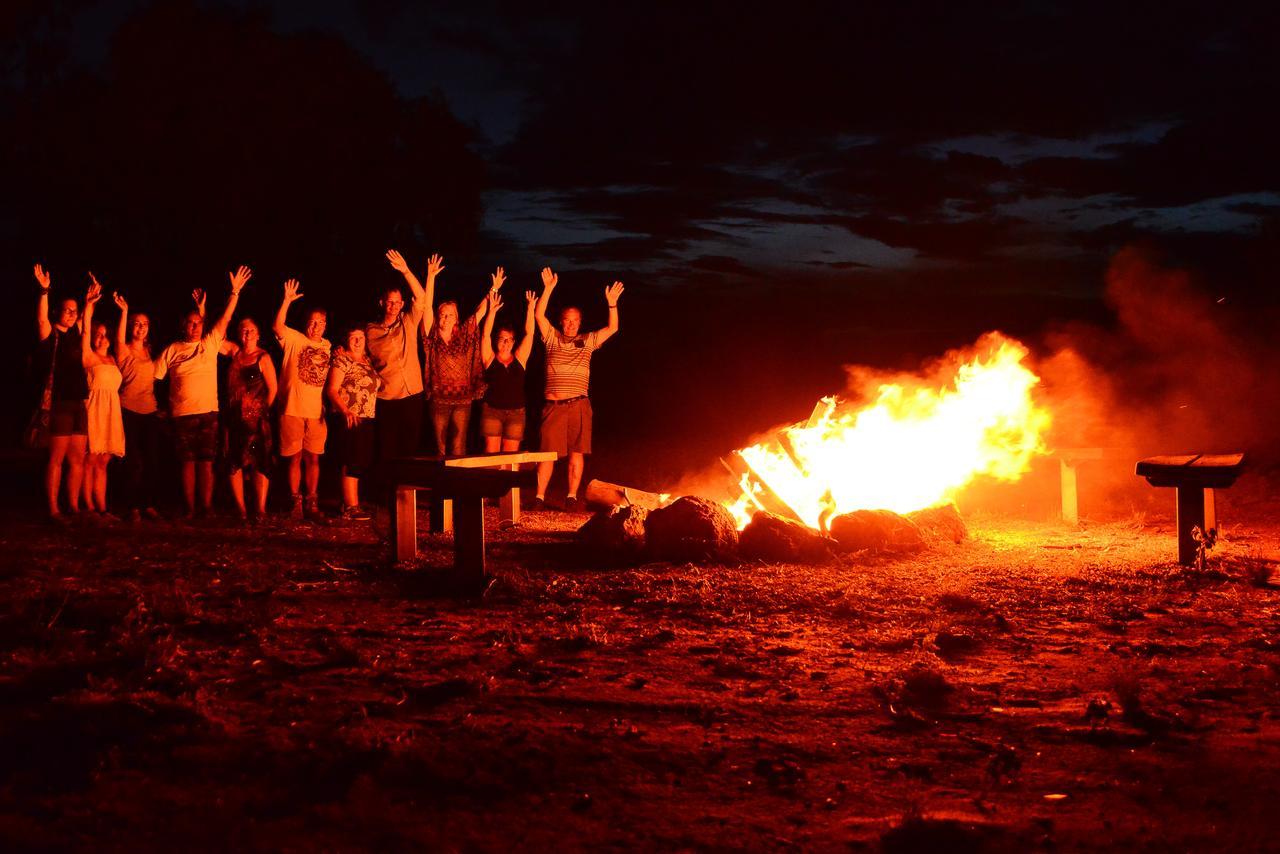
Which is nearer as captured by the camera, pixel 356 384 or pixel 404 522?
pixel 404 522

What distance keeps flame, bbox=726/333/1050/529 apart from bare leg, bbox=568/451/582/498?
189 centimetres

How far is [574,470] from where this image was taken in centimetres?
1109

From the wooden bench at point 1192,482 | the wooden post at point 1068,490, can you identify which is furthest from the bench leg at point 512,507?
the wooden bench at point 1192,482

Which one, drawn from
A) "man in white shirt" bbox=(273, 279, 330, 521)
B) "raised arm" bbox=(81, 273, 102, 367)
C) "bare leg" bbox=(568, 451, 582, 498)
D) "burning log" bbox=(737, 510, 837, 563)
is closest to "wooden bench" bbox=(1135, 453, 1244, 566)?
"burning log" bbox=(737, 510, 837, 563)

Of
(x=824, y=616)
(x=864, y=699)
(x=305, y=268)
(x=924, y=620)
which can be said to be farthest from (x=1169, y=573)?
(x=305, y=268)

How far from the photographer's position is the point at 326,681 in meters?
4.91

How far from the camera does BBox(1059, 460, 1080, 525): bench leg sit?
32.7ft

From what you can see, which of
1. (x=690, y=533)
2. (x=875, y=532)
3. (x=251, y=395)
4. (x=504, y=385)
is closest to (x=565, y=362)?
(x=504, y=385)

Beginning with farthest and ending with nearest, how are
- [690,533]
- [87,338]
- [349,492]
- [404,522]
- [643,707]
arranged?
[349,492], [87,338], [690,533], [404,522], [643,707]

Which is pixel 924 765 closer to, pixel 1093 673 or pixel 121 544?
pixel 1093 673

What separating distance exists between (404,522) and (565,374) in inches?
125

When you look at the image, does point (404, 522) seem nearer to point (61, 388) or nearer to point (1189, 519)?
point (61, 388)

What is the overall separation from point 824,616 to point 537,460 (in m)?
4.06

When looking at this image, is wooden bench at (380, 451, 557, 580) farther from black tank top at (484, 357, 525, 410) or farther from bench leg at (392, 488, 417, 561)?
black tank top at (484, 357, 525, 410)
